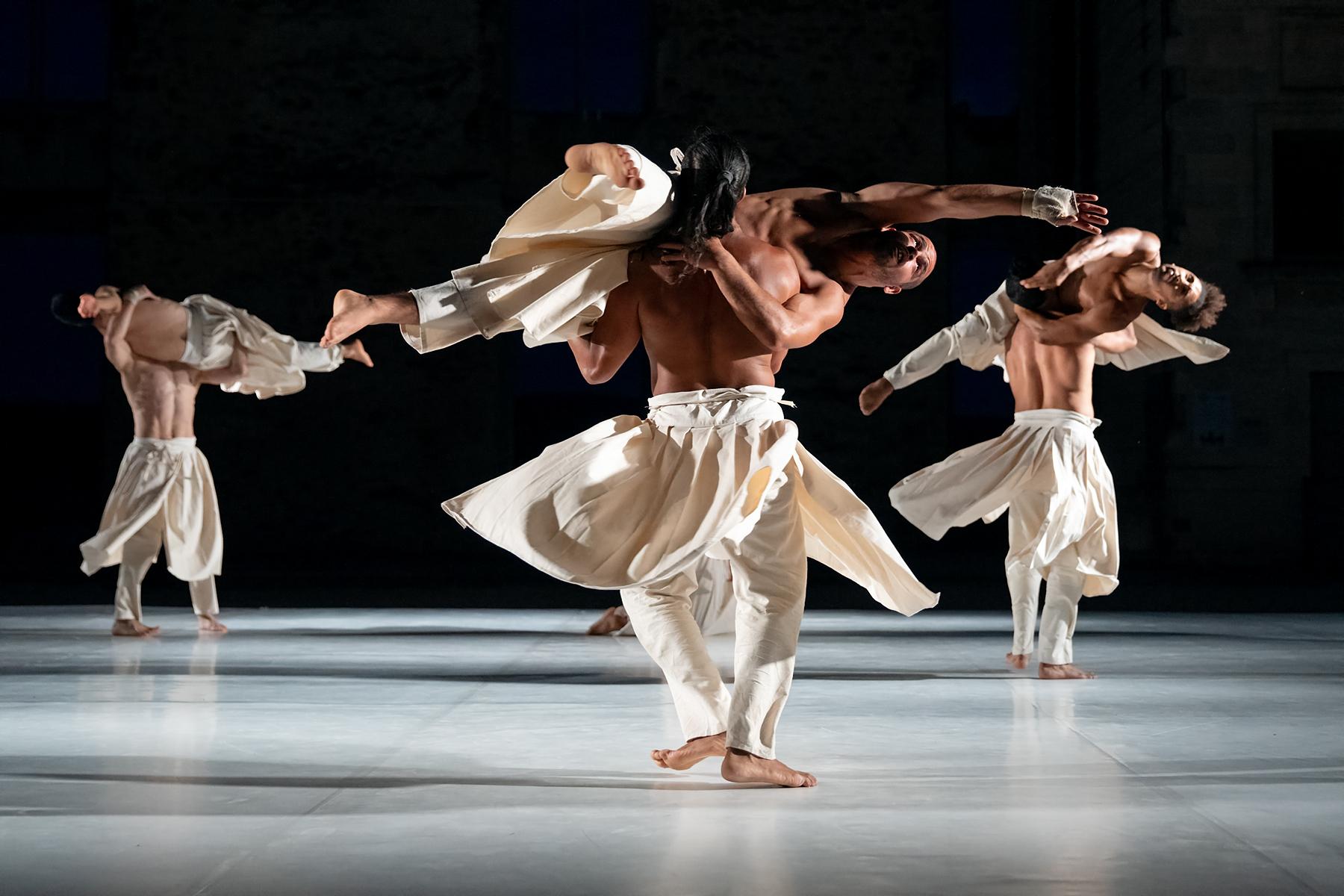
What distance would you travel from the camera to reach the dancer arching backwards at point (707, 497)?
337cm

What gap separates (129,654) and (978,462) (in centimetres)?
359

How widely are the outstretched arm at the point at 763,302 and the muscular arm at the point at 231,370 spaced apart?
5356 mm

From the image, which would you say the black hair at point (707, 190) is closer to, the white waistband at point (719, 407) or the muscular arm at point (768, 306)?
the muscular arm at point (768, 306)

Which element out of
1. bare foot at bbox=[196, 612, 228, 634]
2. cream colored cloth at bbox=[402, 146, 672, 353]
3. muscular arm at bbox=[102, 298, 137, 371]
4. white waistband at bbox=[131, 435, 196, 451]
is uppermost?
muscular arm at bbox=[102, 298, 137, 371]

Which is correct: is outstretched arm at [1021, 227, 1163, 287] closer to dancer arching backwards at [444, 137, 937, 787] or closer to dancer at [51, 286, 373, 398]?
dancer arching backwards at [444, 137, 937, 787]

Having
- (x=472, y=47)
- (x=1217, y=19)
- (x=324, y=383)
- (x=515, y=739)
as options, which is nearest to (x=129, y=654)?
(x=515, y=739)

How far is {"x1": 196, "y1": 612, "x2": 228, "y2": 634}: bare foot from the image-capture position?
7.81 meters

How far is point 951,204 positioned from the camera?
11.2 ft

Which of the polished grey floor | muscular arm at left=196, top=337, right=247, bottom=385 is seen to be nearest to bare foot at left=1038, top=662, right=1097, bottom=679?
the polished grey floor

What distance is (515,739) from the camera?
4.18m

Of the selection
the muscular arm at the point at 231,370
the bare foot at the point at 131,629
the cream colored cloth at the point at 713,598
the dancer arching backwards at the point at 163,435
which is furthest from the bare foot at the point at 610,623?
the muscular arm at the point at 231,370

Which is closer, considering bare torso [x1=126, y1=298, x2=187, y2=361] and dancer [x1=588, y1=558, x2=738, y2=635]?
dancer [x1=588, y1=558, x2=738, y2=635]

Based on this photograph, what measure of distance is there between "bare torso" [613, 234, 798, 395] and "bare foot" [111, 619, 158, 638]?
482cm

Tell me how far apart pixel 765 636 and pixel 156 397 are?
543 centimetres
